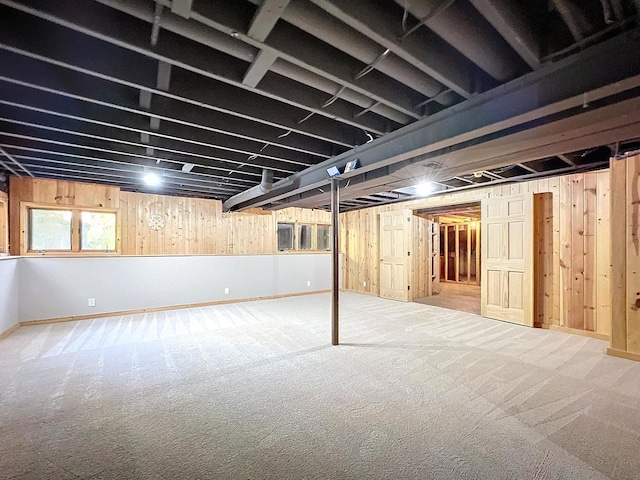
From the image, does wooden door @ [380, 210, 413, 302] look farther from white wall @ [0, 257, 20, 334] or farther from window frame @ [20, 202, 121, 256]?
white wall @ [0, 257, 20, 334]

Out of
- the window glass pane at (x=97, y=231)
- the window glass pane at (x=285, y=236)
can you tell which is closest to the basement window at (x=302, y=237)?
the window glass pane at (x=285, y=236)

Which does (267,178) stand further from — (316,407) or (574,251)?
(574,251)

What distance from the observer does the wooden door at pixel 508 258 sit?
451 cm

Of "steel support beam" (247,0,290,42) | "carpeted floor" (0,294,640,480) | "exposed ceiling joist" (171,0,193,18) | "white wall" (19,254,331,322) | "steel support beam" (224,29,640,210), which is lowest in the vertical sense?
"carpeted floor" (0,294,640,480)

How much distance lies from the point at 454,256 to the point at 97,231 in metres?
9.78

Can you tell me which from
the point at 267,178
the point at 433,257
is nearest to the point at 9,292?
the point at 267,178

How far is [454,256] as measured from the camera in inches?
386

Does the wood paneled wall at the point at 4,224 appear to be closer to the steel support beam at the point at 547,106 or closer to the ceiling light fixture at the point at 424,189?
the steel support beam at the point at 547,106

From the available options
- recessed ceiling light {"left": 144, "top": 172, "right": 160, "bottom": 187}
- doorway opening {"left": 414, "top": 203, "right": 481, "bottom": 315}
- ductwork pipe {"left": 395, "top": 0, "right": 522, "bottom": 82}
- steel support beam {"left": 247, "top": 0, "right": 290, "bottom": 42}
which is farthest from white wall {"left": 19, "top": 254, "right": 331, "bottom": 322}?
ductwork pipe {"left": 395, "top": 0, "right": 522, "bottom": 82}

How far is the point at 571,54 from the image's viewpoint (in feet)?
5.34

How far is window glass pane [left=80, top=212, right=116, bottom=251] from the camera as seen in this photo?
5.41 metres

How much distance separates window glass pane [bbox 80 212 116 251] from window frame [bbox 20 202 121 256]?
0.20 feet

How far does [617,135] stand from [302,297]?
5.98 metres

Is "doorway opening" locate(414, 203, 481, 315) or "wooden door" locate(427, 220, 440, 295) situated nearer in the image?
"doorway opening" locate(414, 203, 481, 315)
